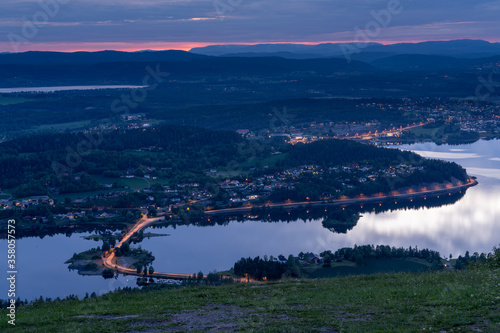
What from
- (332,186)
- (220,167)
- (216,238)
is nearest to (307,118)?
(220,167)

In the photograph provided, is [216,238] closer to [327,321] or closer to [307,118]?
[327,321]

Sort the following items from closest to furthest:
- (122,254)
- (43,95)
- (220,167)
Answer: (122,254) < (220,167) < (43,95)

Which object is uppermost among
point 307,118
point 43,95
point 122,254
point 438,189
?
point 43,95

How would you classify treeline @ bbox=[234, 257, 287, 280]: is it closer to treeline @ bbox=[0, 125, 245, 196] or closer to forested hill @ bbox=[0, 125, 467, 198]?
forested hill @ bbox=[0, 125, 467, 198]

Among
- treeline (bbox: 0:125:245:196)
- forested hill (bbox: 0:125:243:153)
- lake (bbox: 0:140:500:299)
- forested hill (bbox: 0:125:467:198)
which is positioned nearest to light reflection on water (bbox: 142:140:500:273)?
lake (bbox: 0:140:500:299)

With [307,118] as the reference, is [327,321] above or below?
below

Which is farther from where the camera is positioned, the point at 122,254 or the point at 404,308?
the point at 122,254

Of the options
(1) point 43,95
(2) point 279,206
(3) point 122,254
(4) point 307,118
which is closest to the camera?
(3) point 122,254
